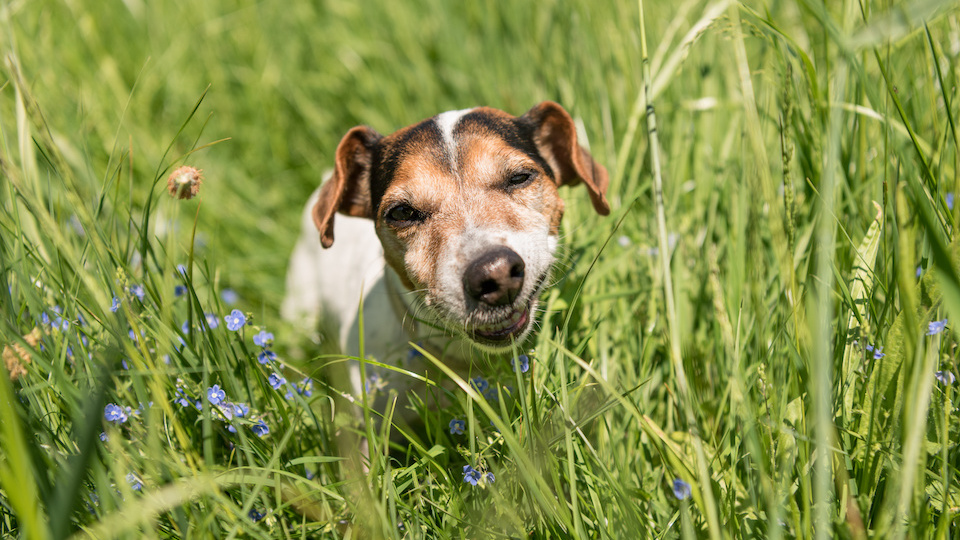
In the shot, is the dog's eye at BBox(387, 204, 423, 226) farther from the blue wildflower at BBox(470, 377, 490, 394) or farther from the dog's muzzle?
the blue wildflower at BBox(470, 377, 490, 394)

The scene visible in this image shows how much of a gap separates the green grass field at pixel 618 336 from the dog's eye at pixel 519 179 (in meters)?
0.42

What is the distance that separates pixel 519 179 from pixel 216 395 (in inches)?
58.6

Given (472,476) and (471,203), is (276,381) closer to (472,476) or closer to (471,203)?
(472,476)

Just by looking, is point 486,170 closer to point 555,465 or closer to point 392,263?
point 392,263

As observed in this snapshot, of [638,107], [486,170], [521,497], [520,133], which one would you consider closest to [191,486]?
[521,497]

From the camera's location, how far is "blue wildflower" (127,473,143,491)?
2.04 m

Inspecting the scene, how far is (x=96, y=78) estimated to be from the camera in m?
5.24

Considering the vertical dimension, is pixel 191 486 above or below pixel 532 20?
below

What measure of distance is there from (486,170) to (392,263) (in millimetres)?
603

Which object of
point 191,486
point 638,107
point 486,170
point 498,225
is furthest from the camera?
point 638,107

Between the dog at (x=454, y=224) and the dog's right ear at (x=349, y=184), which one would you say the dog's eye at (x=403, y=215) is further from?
the dog's right ear at (x=349, y=184)

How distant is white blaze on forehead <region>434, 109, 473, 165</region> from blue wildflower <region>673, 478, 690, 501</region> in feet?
5.13

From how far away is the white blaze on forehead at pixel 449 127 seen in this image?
9.02 ft

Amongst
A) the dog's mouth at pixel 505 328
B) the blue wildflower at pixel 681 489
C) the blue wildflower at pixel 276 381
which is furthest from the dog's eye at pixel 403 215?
the blue wildflower at pixel 681 489
